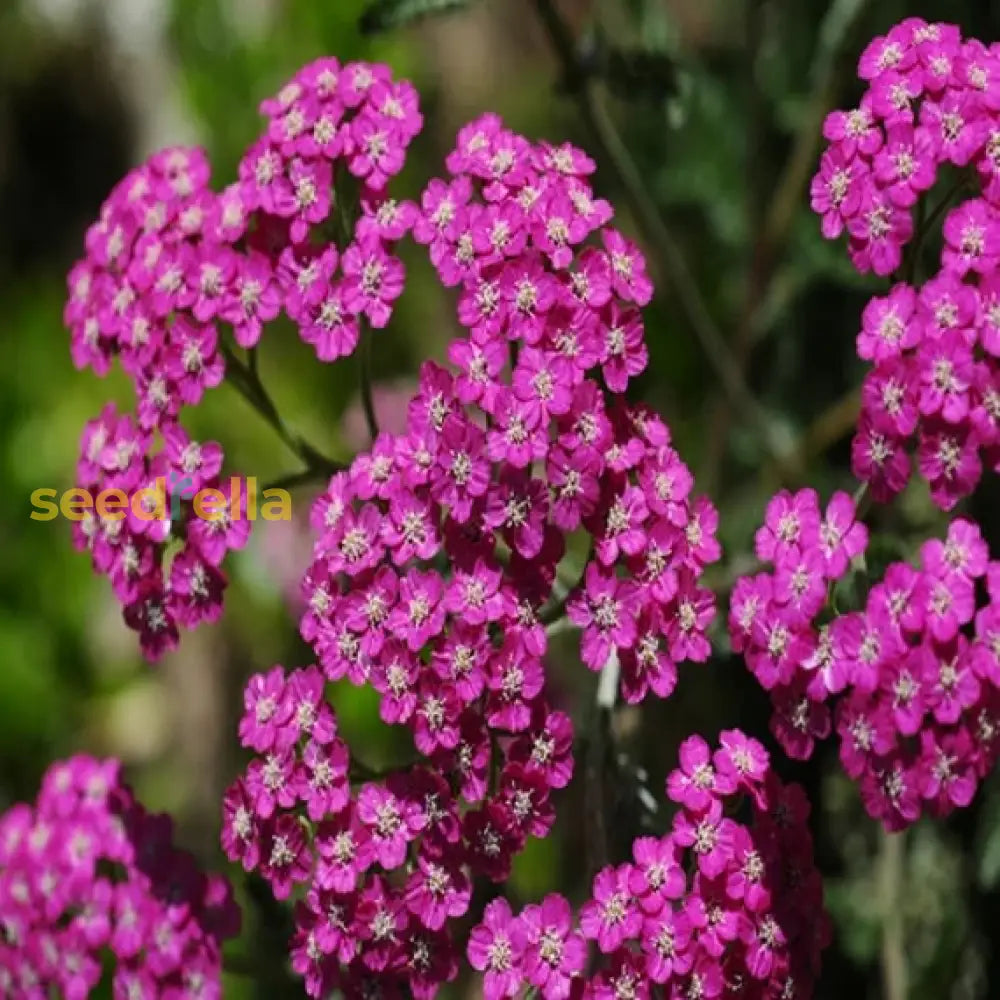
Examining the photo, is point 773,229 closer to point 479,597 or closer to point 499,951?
point 479,597

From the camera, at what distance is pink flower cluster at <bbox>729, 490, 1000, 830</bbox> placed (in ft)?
4.06

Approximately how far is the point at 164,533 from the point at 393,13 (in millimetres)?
592

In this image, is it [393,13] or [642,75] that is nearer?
[393,13]

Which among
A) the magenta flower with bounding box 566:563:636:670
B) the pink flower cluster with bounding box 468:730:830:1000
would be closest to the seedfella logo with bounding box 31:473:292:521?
the magenta flower with bounding box 566:563:636:670

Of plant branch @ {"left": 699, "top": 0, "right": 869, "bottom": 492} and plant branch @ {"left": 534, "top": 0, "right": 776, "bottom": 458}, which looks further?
plant branch @ {"left": 699, "top": 0, "right": 869, "bottom": 492}

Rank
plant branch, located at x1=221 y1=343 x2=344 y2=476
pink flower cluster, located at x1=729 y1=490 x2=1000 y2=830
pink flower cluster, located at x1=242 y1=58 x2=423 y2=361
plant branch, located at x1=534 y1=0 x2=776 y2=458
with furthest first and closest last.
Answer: plant branch, located at x1=534 y1=0 x2=776 y2=458 < plant branch, located at x1=221 y1=343 x2=344 y2=476 < pink flower cluster, located at x1=242 y1=58 x2=423 y2=361 < pink flower cluster, located at x1=729 y1=490 x2=1000 y2=830

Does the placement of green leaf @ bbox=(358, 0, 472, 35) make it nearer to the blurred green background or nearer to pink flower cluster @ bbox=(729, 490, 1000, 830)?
the blurred green background

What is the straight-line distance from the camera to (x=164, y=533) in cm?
142

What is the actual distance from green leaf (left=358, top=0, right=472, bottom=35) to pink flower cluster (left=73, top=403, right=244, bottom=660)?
0.47 m

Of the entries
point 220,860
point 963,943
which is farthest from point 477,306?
point 220,860

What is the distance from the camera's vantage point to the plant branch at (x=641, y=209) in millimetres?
1776

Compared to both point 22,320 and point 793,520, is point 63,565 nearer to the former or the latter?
point 22,320

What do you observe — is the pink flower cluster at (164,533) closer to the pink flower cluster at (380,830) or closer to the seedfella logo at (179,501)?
the seedfella logo at (179,501)

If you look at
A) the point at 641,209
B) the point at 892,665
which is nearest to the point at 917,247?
the point at 892,665
